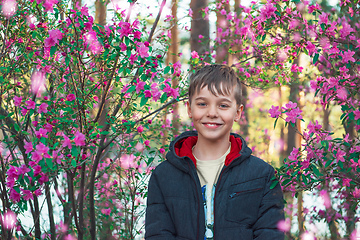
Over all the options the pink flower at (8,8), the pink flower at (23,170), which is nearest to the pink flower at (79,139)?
the pink flower at (23,170)

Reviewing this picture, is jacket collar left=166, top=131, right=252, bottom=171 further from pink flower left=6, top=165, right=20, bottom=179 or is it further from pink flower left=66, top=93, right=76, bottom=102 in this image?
pink flower left=6, top=165, right=20, bottom=179

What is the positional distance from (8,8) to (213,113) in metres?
2.16

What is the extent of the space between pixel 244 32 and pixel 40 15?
7.27 ft

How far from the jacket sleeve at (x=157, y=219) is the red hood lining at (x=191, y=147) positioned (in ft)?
0.77

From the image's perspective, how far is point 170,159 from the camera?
7.69ft

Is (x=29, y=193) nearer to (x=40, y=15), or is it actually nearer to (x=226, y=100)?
(x=40, y=15)

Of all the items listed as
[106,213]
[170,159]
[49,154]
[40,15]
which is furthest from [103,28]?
[106,213]

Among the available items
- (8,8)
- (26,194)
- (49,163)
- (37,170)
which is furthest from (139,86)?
(8,8)

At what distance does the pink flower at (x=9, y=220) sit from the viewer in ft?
11.2

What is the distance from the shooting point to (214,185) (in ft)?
7.37

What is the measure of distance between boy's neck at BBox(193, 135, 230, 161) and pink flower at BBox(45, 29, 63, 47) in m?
1.34

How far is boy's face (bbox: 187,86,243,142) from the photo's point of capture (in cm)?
221

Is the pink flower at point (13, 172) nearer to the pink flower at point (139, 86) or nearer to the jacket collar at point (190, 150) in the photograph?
the pink flower at point (139, 86)

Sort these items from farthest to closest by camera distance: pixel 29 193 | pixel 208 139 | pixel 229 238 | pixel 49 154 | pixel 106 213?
pixel 106 213 < pixel 29 193 < pixel 49 154 < pixel 208 139 < pixel 229 238
